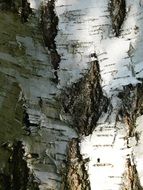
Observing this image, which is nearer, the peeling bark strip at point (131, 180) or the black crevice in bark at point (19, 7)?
the peeling bark strip at point (131, 180)

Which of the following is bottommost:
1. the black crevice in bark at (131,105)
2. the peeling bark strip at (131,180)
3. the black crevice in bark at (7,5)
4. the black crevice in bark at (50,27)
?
the peeling bark strip at (131,180)

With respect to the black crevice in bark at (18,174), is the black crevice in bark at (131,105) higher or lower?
higher

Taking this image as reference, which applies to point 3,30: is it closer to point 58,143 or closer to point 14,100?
point 14,100

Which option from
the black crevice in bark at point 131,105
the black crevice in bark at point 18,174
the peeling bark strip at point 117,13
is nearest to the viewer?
the black crevice in bark at point 18,174

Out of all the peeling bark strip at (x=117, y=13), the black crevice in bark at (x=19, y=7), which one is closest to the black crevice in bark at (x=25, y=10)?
the black crevice in bark at (x=19, y=7)

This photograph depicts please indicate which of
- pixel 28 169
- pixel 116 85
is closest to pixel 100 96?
pixel 116 85

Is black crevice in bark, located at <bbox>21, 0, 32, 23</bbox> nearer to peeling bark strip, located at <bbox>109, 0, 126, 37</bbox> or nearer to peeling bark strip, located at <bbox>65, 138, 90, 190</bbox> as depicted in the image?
peeling bark strip, located at <bbox>109, 0, 126, 37</bbox>

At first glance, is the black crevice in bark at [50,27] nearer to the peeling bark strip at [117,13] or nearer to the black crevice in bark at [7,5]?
the black crevice in bark at [7,5]
